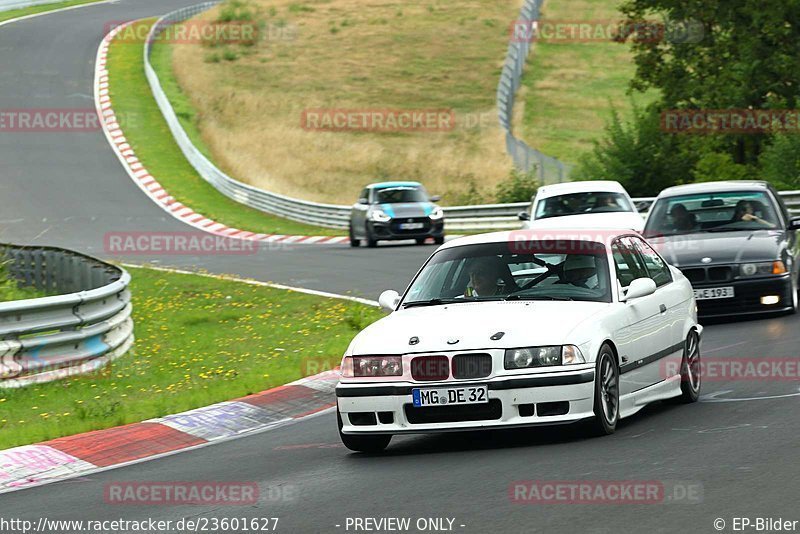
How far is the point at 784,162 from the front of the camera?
3453cm

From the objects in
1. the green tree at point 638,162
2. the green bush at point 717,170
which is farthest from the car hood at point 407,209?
the green bush at point 717,170

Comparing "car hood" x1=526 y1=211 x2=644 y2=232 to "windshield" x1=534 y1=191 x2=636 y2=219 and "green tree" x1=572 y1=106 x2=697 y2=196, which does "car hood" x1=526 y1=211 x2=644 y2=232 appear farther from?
"green tree" x1=572 y1=106 x2=697 y2=196

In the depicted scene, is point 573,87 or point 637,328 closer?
point 637,328

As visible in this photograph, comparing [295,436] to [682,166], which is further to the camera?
[682,166]

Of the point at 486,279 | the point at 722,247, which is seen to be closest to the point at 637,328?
the point at 486,279

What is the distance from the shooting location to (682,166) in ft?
123

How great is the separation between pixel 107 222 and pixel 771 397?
29.2 meters

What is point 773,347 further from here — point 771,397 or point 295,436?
point 295,436

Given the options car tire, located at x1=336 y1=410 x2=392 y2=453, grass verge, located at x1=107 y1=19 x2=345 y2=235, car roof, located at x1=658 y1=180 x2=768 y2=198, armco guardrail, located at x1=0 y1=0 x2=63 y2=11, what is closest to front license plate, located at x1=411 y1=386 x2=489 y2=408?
car tire, located at x1=336 y1=410 x2=392 y2=453

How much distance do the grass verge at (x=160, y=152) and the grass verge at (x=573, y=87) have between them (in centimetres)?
1224

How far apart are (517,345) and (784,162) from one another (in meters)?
27.3

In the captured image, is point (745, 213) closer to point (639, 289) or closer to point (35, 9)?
point (639, 289)

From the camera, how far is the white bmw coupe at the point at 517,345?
28.7ft

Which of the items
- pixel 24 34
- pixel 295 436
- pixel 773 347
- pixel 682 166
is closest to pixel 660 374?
pixel 295 436
